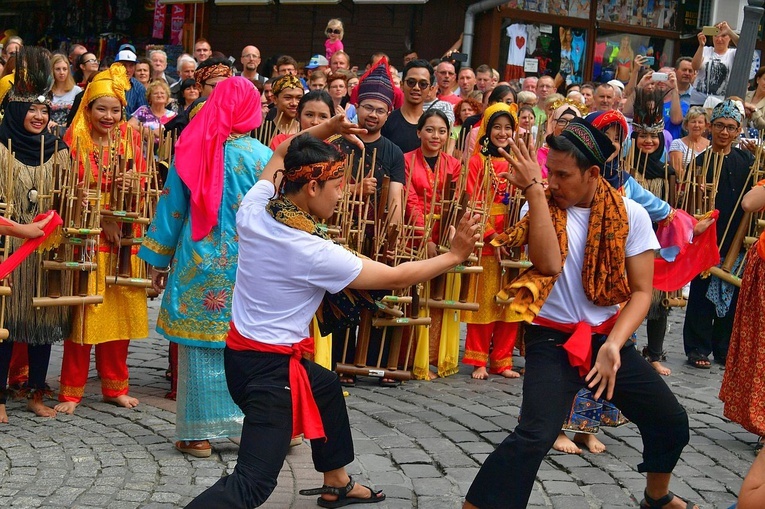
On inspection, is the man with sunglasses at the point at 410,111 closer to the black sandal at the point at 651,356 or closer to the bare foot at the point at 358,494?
the black sandal at the point at 651,356

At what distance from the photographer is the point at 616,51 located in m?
16.5

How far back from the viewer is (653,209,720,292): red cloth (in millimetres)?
5914

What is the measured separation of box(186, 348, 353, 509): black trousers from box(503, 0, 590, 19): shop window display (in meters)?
11.8

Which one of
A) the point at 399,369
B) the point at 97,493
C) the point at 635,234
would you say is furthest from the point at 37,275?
the point at 635,234

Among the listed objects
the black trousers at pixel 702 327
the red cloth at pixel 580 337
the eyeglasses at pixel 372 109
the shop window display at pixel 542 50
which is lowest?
the black trousers at pixel 702 327

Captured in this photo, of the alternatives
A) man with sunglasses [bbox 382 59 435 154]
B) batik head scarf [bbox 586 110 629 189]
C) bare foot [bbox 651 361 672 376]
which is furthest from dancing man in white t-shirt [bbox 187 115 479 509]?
bare foot [bbox 651 361 672 376]

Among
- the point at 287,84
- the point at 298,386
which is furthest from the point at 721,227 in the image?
the point at 298,386

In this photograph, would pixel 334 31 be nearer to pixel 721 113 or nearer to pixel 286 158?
pixel 721 113

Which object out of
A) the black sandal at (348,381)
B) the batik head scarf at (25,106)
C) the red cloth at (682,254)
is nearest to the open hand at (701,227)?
the red cloth at (682,254)

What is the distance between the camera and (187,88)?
8.98 m

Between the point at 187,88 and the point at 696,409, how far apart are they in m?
4.80

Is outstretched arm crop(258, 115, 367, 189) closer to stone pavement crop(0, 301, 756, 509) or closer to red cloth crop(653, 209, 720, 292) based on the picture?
stone pavement crop(0, 301, 756, 509)

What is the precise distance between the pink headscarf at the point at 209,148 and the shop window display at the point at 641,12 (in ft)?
39.3

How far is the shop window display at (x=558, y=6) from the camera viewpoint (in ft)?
50.9
